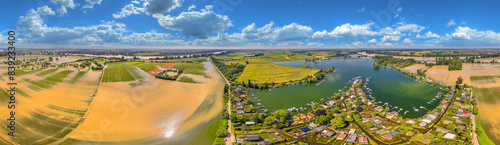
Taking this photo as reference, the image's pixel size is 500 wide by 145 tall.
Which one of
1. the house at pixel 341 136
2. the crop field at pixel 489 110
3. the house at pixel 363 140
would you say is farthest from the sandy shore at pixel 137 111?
the crop field at pixel 489 110

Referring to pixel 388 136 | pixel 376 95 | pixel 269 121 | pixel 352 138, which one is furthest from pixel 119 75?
pixel 376 95

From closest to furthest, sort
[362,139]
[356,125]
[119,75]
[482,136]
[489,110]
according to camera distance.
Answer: [362,139]
[482,136]
[356,125]
[489,110]
[119,75]

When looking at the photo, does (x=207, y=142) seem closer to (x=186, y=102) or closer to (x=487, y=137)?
(x=186, y=102)

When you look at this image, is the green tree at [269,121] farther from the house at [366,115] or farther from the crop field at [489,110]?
the crop field at [489,110]

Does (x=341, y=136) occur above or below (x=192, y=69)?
below

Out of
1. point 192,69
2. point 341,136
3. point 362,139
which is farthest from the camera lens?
point 192,69

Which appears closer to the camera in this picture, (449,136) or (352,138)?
(449,136)

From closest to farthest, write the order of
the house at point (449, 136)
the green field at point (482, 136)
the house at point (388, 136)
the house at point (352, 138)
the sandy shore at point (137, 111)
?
the green field at point (482, 136) < the house at point (449, 136) < the house at point (352, 138) < the house at point (388, 136) < the sandy shore at point (137, 111)

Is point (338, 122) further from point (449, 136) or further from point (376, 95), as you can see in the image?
point (376, 95)

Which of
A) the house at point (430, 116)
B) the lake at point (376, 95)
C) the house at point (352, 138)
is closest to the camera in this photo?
the house at point (352, 138)
